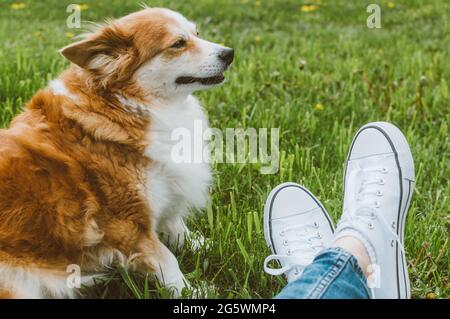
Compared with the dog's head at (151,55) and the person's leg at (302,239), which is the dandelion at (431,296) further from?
the dog's head at (151,55)

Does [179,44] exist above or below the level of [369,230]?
above

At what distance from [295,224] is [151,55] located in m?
0.88

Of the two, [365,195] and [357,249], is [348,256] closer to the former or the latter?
[357,249]

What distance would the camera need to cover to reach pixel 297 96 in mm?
3539

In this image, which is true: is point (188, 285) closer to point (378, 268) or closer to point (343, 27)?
point (378, 268)

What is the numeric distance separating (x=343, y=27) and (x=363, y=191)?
3.38m

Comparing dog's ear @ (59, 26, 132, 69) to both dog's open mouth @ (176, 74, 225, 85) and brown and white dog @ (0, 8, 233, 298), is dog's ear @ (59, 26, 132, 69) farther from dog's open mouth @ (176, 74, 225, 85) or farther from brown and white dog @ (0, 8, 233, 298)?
dog's open mouth @ (176, 74, 225, 85)

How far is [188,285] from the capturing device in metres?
1.89

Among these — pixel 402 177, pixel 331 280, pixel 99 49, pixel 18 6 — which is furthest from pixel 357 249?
pixel 18 6

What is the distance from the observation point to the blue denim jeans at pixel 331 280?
156cm

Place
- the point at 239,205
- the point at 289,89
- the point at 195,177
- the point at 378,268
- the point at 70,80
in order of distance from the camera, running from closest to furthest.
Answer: the point at 378,268
the point at 70,80
the point at 195,177
the point at 239,205
the point at 289,89

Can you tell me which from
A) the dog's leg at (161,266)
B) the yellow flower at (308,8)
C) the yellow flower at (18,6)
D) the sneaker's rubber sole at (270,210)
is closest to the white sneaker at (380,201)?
the sneaker's rubber sole at (270,210)

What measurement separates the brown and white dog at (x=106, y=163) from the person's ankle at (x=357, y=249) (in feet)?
1.83
